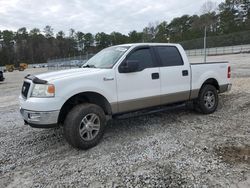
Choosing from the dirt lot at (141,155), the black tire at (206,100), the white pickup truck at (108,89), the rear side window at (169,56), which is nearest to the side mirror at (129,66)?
the white pickup truck at (108,89)

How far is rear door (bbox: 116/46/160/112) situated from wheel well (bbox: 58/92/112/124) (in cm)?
27

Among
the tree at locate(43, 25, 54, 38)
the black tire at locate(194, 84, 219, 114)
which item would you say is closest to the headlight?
→ the black tire at locate(194, 84, 219, 114)

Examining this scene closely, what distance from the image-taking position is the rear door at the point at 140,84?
440cm

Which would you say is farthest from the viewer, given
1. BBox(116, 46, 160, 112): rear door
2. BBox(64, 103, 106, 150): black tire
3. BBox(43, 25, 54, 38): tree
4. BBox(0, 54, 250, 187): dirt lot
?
BBox(43, 25, 54, 38): tree

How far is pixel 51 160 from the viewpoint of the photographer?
374 cm

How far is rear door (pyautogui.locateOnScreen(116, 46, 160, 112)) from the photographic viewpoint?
440 cm

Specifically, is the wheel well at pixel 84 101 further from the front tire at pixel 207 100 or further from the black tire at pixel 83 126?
the front tire at pixel 207 100

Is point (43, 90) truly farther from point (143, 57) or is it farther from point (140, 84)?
point (143, 57)

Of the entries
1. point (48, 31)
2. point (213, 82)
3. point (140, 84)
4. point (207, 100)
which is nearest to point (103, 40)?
point (48, 31)

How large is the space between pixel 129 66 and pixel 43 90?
5.17 ft

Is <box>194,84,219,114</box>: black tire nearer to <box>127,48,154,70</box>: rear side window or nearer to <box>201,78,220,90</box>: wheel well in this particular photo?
<box>201,78,220,90</box>: wheel well

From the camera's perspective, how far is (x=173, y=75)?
199 inches

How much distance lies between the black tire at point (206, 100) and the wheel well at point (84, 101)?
2.50 m

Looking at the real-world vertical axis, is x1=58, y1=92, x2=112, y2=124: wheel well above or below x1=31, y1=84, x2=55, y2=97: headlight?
below
